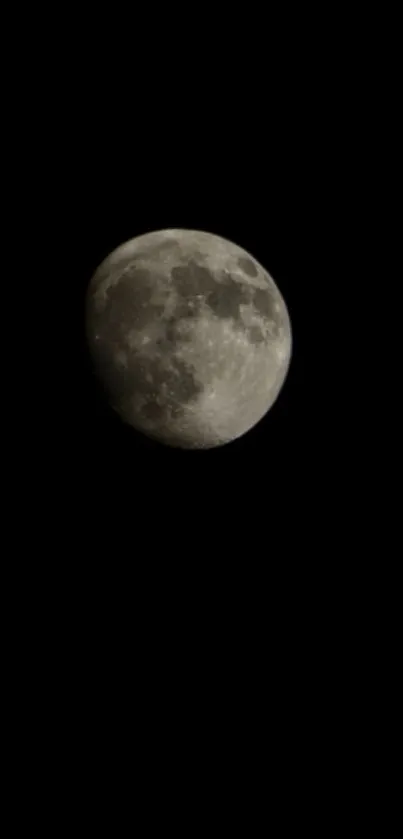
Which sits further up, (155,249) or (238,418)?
(155,249)

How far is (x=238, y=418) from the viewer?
3.18m

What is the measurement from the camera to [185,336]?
2.89m

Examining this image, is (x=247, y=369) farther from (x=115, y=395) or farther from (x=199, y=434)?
(x=115, y=395)

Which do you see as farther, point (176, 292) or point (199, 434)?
point (199, 434)

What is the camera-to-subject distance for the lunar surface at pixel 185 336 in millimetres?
2908

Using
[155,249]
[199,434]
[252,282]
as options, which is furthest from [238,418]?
[155,249]

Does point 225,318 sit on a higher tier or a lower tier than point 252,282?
lower

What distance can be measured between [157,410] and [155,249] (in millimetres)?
717

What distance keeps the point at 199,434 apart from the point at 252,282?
2.37 ft

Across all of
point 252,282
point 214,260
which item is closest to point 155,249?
point 214,260

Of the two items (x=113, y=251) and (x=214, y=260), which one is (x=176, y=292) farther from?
(x=113, y=251)

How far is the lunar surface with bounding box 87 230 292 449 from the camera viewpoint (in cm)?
291

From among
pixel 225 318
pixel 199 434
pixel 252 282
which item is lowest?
pixel 199 434

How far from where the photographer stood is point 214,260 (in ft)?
10.2
